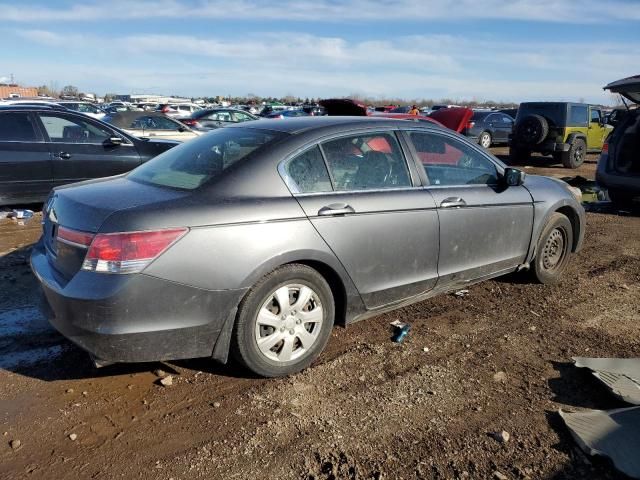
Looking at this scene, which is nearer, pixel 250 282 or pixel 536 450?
pixel 536 450

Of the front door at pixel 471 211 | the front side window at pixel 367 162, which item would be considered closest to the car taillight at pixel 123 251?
the front side window at pixel 367 162

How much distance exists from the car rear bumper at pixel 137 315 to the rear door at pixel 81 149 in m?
5.31

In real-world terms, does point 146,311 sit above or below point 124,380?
above

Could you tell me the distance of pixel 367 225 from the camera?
3.55 meters

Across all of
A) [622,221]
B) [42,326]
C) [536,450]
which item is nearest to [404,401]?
[536,450]

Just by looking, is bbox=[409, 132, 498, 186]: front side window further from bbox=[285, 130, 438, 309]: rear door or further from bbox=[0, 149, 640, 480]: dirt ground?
bbox=[0, 149, 640, 480]: dirt ground

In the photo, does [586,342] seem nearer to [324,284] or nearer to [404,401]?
[404,401]

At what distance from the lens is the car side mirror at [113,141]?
26.6 ft

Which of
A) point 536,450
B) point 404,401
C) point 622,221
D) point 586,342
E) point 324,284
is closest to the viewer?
point 536,450

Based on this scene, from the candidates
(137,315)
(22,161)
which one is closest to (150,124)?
(22,161)

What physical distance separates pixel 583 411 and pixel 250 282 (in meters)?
1.97

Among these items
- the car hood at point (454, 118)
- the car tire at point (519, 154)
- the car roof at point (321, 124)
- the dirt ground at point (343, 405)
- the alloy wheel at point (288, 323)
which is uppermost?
the car hood at point (454, 118)

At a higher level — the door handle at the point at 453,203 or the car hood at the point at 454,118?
the car hood at the point at 454,118

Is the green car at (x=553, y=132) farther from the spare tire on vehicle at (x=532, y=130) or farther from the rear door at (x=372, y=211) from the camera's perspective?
the rear door at (x=372, y=211)
